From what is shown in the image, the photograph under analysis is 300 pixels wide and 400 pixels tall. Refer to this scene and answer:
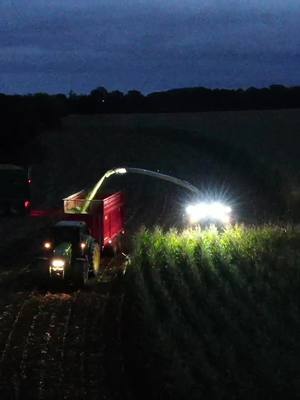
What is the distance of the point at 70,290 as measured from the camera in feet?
60.1

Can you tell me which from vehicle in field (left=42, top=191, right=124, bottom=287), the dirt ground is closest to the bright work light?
vehicle in field (left=42, top=191, right=124, bottom=287)

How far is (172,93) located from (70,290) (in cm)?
11013

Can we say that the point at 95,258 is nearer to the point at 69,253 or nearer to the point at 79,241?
the point at 79,241

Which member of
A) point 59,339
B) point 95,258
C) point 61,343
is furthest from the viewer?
point 95,258

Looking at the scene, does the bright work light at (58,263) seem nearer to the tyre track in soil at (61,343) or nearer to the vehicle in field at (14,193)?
the tyre track in soil at (61,343)

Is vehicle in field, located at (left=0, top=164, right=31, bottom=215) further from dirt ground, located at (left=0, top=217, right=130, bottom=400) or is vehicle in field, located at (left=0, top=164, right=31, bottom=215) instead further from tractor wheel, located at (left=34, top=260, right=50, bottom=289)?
tractor wheel, located at (left=34, top=260, right=50, bottom=289)

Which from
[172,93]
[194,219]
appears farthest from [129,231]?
[172,93]

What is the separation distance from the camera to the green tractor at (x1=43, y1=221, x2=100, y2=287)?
58.5ft

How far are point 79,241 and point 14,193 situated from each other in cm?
1440

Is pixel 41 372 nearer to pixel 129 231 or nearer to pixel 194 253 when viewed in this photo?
pixel 194 253

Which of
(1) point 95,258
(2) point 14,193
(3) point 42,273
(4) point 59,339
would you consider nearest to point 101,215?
A: (1) point 95,258

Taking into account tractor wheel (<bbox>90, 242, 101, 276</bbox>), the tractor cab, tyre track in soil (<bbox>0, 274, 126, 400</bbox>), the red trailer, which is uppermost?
the red trailer

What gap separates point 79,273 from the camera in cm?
1816

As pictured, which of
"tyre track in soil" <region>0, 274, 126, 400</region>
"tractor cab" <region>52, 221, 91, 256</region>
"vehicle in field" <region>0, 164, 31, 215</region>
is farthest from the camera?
"vehicle in field" <region>0, 164, 31, 215</region>
